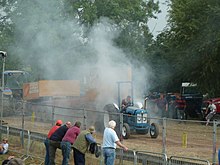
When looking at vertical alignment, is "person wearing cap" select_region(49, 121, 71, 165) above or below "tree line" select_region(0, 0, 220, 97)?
below

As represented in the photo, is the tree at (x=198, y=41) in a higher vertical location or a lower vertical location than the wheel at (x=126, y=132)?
Answer: higher

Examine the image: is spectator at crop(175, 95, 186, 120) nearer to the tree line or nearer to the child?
the tree line

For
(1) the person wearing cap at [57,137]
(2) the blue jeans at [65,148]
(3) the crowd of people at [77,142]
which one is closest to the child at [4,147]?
(3) the crowd of people at [77,142]

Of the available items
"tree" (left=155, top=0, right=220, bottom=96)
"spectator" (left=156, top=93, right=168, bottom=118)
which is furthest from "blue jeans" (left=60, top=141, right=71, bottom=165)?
"tree" (left=155, top=0, right=220, bottom=96)

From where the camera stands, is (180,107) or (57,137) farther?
(180,107)

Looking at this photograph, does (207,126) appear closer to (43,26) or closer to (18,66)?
(43,26)

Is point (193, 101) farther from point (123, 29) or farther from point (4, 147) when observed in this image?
point (4, 147)

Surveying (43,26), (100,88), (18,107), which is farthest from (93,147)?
(43,26)

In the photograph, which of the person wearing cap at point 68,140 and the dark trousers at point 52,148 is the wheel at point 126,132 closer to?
the dark trousers at point 52,148

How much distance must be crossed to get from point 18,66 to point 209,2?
39.6 feet

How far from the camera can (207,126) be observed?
15.2 m

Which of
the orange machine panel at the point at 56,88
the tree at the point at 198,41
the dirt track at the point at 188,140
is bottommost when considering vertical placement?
the dirt track at the point at 188,140

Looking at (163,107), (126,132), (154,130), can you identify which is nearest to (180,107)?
(163,107)

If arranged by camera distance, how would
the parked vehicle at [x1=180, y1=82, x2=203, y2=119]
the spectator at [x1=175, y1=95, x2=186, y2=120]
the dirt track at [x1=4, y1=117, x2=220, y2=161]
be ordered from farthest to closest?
the parked vehicle at [x1=180, y1=82, x2=203, y2=119]
the spectator at [x1=175, y1=95, x2=186, y2=120]
the dirt track at [x1=4, y1=117, x2=220, y2=161]
